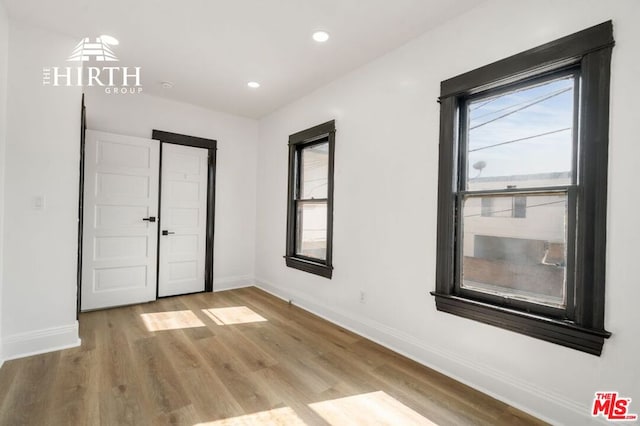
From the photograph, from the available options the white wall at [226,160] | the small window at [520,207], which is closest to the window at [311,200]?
the white wall at [226,160]

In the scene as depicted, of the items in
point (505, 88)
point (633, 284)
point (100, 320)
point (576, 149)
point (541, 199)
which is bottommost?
point (100, 320)

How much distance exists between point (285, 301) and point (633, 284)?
11.6 ft

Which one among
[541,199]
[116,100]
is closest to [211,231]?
[116,100]

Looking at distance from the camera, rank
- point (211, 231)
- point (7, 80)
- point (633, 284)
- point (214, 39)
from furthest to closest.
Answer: point (211, 231) → point (214, 39) → point (7, 80) → point (633, 284)

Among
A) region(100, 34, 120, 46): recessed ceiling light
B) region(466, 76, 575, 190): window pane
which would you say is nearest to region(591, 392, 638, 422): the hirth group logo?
region(466, 76, 575, 190): window pane

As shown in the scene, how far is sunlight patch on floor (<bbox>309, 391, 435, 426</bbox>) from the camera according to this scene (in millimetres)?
1852

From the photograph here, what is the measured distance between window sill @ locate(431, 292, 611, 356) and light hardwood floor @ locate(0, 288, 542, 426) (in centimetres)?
52

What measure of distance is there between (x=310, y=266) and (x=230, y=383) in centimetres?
181

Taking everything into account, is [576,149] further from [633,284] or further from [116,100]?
[116,100]

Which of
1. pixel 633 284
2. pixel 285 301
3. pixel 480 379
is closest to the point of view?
pixel 633 284

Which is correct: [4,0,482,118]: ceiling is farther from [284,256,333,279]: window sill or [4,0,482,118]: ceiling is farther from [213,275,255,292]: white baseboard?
[213,275,255,292]: white baseboard

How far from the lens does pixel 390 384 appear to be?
2258 millimetres

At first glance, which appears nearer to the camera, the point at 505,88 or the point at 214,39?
the point at 505,88

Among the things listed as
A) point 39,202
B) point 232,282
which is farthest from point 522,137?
point 232,282
